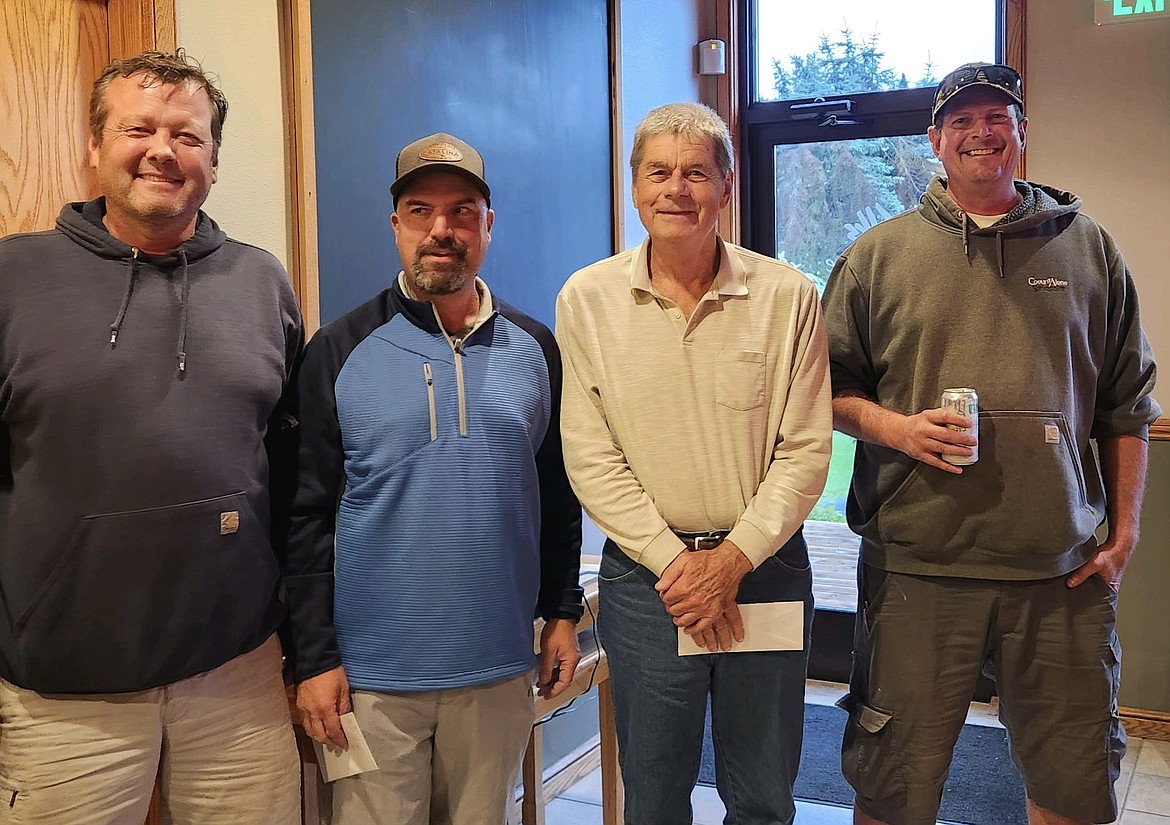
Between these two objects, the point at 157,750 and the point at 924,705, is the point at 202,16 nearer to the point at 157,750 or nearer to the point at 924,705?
the point at 157,750

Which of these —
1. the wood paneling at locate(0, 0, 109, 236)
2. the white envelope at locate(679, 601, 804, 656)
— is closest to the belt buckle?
the white envelope at locate(679, 601, 804, 656)

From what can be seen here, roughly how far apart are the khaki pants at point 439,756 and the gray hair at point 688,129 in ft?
A: 3.04

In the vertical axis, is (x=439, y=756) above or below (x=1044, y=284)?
below

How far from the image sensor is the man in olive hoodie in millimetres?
1484

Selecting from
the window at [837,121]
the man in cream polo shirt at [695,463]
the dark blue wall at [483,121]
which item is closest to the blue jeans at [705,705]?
the man in cream polo shirt at [695,463]

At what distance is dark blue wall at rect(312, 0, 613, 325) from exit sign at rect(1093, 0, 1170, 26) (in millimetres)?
1634

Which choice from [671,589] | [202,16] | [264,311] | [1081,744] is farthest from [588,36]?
[1081,744]

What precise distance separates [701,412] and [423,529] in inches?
19.2

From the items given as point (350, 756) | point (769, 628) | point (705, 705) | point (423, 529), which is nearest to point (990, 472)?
point (769, 628)

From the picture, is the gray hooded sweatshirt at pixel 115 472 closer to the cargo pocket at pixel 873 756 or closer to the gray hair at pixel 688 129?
the gray hair at pixel 688 129

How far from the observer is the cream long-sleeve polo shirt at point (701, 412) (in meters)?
1.68

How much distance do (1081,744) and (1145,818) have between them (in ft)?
4.00

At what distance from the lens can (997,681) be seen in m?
2.08

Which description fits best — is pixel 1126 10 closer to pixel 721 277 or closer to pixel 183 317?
pixel 721 277
